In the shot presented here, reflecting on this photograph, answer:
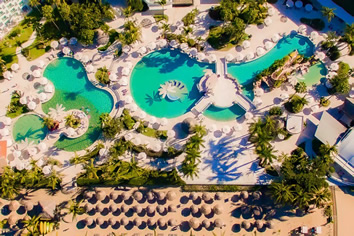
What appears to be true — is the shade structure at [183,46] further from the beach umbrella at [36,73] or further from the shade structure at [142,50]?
the beach umbrella at [36,73]

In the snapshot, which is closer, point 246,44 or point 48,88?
point 48,88

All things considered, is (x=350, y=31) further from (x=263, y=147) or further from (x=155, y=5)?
(x=155, y=5)

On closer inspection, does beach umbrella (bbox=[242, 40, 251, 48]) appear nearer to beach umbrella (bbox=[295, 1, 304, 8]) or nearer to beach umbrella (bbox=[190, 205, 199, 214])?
beach umbrella (bbox=[295, 1, 304, 8])

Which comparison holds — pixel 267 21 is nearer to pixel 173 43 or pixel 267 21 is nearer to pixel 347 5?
pixel 347 5

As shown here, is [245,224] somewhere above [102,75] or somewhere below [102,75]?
below

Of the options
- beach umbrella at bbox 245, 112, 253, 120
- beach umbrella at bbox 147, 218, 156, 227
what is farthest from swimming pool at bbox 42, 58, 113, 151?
beach umbrella at bbox 245, 112, 253, 120

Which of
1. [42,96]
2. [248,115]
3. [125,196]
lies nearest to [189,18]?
[248,115]

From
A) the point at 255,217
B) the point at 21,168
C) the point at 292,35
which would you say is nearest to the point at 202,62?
the point at 292,35
